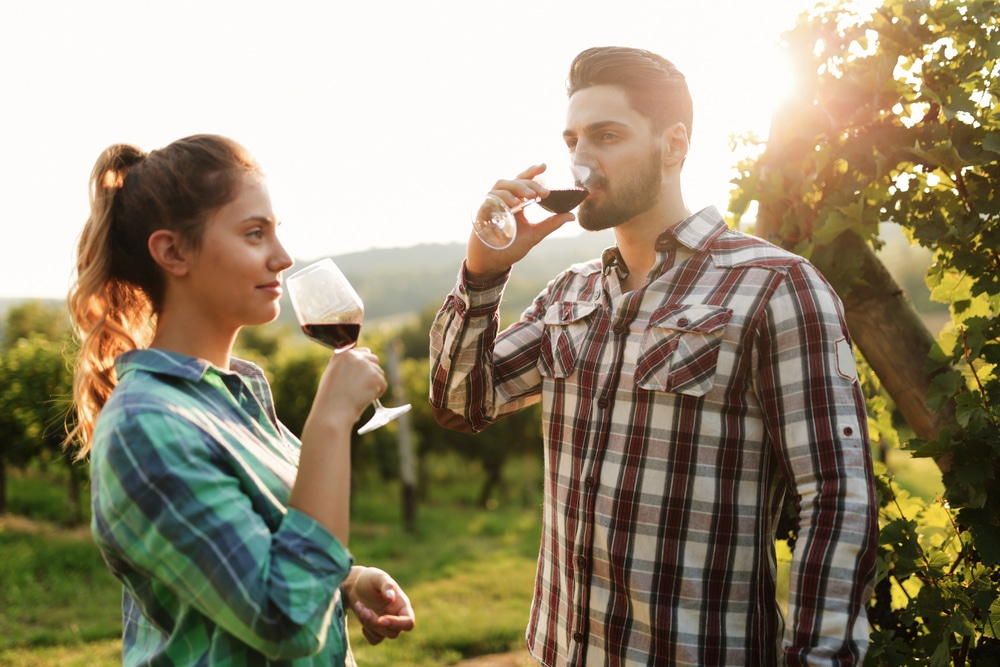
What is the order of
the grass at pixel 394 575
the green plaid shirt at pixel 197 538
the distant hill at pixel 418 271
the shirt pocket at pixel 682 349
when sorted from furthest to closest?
the distant hill at pixel 418 271, the grass at pixel 394 575, the shirt pocket at pixel 682 349, the green plaid shirt at pixel 197 538

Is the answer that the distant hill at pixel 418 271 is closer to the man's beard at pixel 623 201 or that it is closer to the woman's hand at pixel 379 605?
the man's beard at pixel 623 201

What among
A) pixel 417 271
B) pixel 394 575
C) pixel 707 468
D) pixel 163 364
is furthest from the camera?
pixel 417 271

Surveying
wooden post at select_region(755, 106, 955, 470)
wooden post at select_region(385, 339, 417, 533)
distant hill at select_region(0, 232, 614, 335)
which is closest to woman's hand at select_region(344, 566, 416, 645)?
wooden post at select_region(755, 106, 955, 470)

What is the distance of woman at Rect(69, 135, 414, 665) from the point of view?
1.28 metres

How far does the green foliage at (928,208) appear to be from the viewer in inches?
83.6

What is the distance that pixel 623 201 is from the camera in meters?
2.24

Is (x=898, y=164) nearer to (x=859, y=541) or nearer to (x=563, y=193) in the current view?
(x=563, y=193)

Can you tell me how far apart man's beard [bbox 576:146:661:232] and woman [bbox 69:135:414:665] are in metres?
0.95

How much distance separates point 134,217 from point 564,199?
3.85 ft

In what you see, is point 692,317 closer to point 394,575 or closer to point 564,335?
point 564,335

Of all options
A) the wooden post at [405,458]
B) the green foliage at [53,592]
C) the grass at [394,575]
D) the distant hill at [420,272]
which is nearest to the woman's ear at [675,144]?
the grass at [394,575]

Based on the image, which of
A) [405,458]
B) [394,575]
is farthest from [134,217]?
[405,458]

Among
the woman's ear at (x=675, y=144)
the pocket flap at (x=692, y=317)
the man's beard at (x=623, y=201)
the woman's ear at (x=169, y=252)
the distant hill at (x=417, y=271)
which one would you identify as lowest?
the distant hill at (x=417, y=271)

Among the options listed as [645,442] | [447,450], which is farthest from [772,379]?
[447,450]
